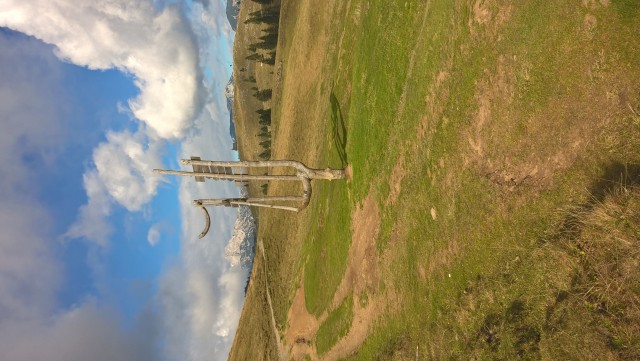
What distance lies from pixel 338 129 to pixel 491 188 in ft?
71.2

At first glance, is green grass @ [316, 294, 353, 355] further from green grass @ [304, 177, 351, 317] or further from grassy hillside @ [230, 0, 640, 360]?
green grass @ [304, 177, 351, 317]

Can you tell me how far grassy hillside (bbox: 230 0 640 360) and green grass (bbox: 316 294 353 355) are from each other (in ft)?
0.61

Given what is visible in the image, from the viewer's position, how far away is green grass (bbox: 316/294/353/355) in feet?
81.4

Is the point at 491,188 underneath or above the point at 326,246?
above

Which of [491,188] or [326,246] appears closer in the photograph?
[491,188]

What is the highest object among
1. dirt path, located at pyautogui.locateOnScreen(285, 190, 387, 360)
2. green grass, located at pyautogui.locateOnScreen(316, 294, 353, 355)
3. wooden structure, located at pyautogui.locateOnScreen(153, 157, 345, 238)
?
wooden structure, located at pyautogui.locateOnScreen(153, 157, 345, 238)

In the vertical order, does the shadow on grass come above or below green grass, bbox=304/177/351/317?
above

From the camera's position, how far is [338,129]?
3422 centimetres

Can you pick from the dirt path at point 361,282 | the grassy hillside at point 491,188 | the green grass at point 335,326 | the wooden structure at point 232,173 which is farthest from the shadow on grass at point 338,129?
the green grass at point 335,326

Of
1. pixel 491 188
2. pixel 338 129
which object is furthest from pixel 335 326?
pixel 491 188

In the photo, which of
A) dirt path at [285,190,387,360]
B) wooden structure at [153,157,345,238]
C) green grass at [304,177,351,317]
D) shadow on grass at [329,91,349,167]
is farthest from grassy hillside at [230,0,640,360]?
wooden structure at [153,157,345,238]

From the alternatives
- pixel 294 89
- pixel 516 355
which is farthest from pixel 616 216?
pixel 294 89

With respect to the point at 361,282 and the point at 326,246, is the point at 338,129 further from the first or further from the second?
the point at 361,282

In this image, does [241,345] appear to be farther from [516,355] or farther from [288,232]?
[516,355]
